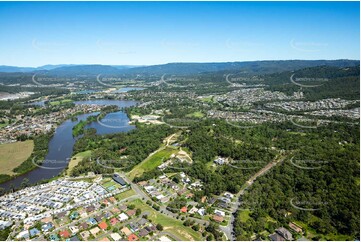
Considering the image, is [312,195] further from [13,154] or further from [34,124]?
[34,124]

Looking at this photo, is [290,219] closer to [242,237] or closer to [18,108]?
[242,237]

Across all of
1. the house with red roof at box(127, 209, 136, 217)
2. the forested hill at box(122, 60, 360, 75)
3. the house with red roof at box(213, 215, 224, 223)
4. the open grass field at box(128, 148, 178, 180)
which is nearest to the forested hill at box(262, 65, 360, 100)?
the forested hill at box(122, 60, 360, 75)

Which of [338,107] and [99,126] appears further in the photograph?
[338,107]

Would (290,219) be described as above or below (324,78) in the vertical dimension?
below

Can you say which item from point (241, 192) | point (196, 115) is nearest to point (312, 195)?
point (241, 192)

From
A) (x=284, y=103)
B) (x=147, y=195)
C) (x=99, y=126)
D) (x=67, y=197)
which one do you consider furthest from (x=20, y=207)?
(x=284, y=103)

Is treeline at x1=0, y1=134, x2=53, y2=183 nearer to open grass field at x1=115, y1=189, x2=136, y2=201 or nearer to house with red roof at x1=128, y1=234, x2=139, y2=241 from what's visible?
open grass field at x1=115, y1=189, x2=136, y2=201
